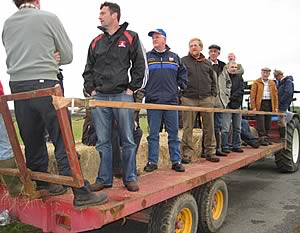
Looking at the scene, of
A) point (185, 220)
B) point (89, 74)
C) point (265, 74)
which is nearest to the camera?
point (89, 74)

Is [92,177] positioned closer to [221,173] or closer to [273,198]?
[221,173]

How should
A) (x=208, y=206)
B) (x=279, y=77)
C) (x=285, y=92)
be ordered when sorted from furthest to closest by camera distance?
(x=279, y=77)
(x=285, y=92)
(x=208, y=206)

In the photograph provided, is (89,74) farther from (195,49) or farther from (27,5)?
(195,49)

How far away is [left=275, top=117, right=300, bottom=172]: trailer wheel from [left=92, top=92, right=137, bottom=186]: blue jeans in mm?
5981

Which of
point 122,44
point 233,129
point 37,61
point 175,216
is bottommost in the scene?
point 175,216

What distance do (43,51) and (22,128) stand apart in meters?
0.73

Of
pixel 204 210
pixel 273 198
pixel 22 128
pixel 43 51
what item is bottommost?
pixel 273 198

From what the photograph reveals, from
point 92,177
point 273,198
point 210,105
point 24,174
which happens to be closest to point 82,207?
point 24,174

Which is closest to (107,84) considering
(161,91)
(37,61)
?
(37,61)

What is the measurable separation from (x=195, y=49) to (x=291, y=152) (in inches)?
172

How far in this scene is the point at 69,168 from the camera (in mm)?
3381

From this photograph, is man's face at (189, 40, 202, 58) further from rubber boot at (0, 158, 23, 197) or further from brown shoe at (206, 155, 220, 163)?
rubber boot at (0, 158, 23, 197)

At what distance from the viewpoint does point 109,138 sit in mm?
4141

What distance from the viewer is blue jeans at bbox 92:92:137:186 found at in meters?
4.03
